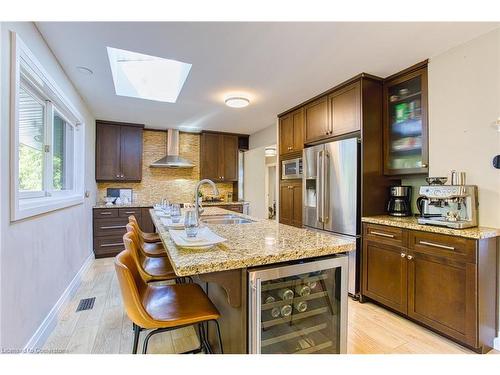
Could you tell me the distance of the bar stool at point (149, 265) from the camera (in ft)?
5.52

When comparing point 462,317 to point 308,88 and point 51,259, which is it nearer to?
point 308,88

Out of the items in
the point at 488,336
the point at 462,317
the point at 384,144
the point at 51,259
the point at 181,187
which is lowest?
the point at 488,336

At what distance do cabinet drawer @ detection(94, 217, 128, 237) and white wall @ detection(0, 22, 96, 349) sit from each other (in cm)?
134

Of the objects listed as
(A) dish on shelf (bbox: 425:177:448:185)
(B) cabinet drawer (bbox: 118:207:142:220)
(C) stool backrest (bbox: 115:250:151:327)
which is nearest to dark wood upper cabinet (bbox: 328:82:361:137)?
(A) dish on shelf (bbox: 425:177:448:185)

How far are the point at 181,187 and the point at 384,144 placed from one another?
4098 mm

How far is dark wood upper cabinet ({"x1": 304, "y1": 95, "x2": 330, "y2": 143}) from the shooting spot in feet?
10.3

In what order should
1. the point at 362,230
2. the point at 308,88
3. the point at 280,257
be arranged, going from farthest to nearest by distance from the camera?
the point at 308,88 → the point at 362,230 → the point at 280,257

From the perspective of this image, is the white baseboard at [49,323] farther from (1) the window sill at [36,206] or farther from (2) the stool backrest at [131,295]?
(2) the stool backrest at [131,295]

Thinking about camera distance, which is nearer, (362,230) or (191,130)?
(362,230)

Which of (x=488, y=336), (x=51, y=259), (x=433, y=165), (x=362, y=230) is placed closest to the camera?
(x=488, y=336)

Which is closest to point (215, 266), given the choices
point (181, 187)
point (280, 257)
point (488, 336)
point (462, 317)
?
point (280, 257)

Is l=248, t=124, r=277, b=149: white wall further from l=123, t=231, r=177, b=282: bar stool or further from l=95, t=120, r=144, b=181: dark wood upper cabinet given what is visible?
l=123, t=231, r=177, b=282: bar stool

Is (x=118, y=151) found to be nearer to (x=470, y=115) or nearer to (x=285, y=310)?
(x=285, y=310)

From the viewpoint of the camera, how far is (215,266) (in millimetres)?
1038
